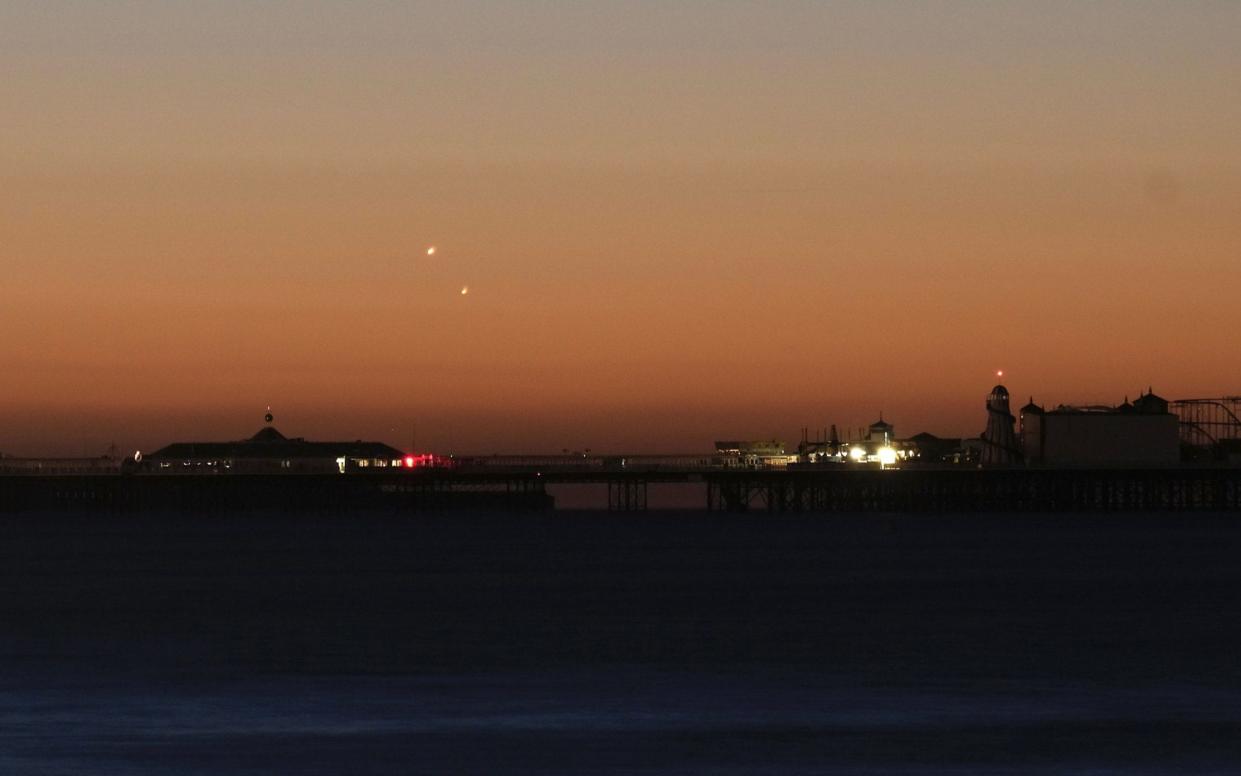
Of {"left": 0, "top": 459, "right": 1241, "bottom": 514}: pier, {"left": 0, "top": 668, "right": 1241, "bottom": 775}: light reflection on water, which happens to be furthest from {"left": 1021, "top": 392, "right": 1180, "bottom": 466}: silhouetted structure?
{"left": 0, "top": 668, "right": 1241, "bottom": 775}: light reflection on water

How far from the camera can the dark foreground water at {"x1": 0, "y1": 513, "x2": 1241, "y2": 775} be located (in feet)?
101

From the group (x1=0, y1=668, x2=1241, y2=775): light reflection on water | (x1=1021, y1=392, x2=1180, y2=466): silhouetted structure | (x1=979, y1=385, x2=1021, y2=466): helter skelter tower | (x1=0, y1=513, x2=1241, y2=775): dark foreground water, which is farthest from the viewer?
(x1=979, y1=385, x2=1021, y2=466): helter skelter tower

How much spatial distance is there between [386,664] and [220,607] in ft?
59.6

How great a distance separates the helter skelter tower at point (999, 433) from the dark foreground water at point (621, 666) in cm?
8877

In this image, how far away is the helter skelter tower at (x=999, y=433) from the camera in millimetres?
177125

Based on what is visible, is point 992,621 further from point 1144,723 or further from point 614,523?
point 614,523

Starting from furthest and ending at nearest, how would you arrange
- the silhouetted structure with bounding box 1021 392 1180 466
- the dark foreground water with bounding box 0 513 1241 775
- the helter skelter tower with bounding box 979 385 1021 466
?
the helter skelter tower with bounding box 979 385 1021 466, the silhouetted structure with bounding box 1021 392 1180 466, the dark foreground water with bounding box 0 513 1241 775

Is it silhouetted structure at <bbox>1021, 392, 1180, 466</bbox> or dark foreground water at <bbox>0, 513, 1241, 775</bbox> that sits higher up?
silhouetted structure at <bbox>1021, 392, 1180, 466</bbox>

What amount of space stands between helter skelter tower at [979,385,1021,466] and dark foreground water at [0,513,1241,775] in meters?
88.8

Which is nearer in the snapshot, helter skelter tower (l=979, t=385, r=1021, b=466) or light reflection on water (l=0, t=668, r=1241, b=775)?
light reflection on water (l=0, t=668, r=1241, b=775)

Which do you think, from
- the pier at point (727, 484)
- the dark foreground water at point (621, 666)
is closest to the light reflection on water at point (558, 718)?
the dark foreground water at point (621, 666)

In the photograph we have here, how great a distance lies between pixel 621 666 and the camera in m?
42.8

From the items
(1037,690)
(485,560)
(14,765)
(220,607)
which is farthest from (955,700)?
(485,560)

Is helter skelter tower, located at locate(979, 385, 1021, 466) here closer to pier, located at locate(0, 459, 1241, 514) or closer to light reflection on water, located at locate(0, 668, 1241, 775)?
pier, located at locate(0, 459, 1241, 514)
